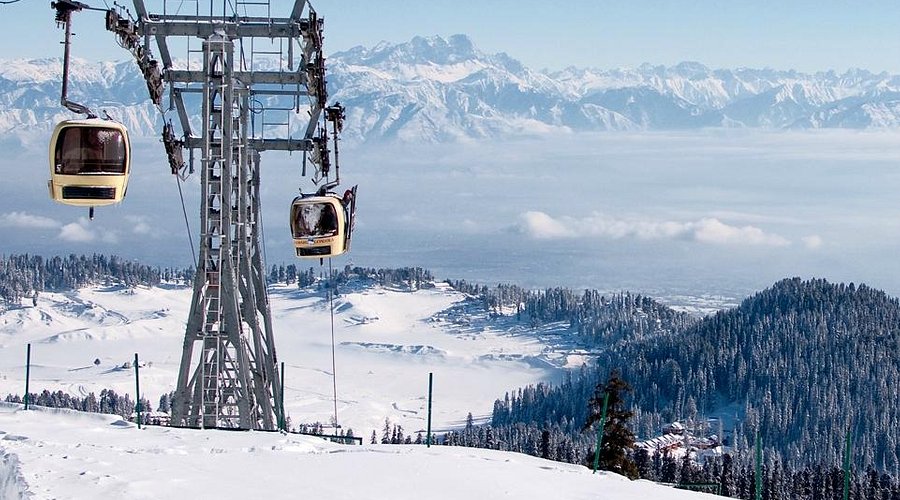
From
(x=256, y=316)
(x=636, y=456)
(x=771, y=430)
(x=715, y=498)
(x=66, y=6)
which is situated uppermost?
(x=66, y=6)

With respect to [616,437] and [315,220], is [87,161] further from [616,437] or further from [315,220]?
[616,437]

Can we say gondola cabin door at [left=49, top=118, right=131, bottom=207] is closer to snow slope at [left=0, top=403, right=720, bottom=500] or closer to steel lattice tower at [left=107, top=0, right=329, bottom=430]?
steel lattice tower at [left=107, top=0, right=329, bottom=430]

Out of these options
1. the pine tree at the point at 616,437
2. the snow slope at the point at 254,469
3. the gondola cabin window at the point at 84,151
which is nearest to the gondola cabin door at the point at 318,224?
the gondola cabin window at the point at 84,151

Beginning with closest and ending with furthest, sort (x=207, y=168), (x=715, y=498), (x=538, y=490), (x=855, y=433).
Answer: (x=538, y=490) < (x=715, y=498) < (x=207, y=168) < (x=855, y=433)

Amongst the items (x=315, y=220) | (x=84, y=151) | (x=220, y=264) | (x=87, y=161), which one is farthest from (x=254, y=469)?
(x=315, y=220)

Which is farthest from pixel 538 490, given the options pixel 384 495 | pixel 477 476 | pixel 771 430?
pixel 771 430

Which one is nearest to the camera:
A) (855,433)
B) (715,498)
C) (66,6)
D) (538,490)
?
(538,490)

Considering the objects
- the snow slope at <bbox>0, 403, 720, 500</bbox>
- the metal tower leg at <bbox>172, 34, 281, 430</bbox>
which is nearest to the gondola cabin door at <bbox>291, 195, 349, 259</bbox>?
the metal tower leg at <bbox>172, 34, 281, 430</bbox>

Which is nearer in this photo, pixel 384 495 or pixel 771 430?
pixel 384 495

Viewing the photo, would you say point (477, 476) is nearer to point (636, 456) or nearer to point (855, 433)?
point (636, 456)
